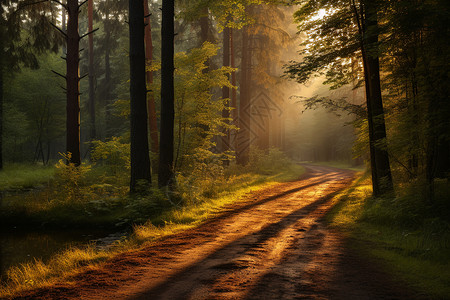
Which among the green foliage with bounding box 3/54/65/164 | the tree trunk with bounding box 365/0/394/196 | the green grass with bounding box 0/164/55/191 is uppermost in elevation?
the green foliage with bounding box 3/54/65/164

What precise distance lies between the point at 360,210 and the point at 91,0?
86.9 feet

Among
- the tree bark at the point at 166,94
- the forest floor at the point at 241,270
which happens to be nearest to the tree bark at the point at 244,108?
the tree bark at the point at 166,94

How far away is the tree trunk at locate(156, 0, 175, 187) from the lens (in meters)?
11.1

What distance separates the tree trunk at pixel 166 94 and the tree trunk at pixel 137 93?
2.64 ft

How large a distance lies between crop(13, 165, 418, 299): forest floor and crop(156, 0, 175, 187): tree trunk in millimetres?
3768

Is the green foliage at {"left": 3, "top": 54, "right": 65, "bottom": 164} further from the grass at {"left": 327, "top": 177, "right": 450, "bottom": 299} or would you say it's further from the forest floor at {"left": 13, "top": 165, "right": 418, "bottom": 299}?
the grass at {"left": 327, "top": 177, "right": 450, "bottom": 299}

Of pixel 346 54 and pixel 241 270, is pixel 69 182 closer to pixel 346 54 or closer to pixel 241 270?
pixel 241 270

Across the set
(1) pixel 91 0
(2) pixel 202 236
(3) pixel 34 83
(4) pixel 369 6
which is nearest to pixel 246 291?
(2) pixel 202 236

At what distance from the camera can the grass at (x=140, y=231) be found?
185 inches

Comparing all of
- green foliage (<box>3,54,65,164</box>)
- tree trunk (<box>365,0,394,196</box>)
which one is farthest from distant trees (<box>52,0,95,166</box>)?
green foliage (<box>3,54,65,164</box>)

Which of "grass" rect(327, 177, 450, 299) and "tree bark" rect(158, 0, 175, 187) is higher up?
"tree bark" rect(158, 0, 175, 187)

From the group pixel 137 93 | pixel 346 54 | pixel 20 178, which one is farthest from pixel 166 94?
pixel 20 178

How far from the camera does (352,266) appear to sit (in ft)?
16.6

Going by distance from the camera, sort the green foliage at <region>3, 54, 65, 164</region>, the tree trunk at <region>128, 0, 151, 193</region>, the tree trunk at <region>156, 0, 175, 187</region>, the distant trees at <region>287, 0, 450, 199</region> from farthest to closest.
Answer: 1. the green foliage at <region>3, 54, 65, 164</region>
2. the tree trunk at <region>156, 0, 175, 187</region>
3. the tree trunk at <region>128, 0, 151, 193</region>
4. the distant trees at <region>287, 0, 450, 199</region>
